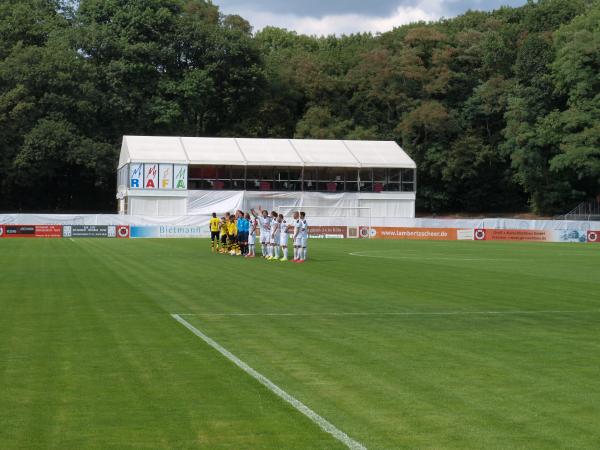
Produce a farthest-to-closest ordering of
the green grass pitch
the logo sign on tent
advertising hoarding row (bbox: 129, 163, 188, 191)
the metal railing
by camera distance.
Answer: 1. the metal railing
2. advertising hoarding row (bbox: 129, 163, 188, 191)
3. the logo sign on tent
4. the green grass pitch

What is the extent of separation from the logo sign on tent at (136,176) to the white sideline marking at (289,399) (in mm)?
52604

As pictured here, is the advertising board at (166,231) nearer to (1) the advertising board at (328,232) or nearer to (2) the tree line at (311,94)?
(1) the advertising board at (328,232)

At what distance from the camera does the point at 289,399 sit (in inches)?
352

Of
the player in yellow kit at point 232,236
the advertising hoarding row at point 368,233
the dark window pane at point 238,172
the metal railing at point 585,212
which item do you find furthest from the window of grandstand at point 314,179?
the player in yellow kit at point 232,236

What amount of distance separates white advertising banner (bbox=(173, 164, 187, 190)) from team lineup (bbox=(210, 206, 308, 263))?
25519 millimetres

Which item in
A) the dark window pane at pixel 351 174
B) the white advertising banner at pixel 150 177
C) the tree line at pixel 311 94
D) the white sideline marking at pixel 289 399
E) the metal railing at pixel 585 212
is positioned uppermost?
the tree line at pixel 311 94

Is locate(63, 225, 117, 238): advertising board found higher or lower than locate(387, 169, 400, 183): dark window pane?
lower

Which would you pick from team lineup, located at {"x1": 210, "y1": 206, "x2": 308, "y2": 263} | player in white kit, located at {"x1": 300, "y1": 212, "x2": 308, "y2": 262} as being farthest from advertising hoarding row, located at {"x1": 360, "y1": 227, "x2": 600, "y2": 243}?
player in white kit, located at {"x1": 300, "y1": 212, "x2": 308, "y2": 262}

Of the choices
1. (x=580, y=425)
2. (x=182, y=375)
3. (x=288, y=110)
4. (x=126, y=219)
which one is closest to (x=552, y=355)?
(x=580, y=425)

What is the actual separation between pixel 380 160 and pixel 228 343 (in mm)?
59930

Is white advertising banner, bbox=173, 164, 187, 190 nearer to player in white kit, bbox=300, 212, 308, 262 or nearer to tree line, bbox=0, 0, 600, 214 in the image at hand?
tree line, bbox=0, 0, 600, 214

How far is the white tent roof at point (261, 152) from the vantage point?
68000 mm

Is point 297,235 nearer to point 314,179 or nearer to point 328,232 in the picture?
point 328,232

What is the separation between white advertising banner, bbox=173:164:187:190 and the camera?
66.1 metres
